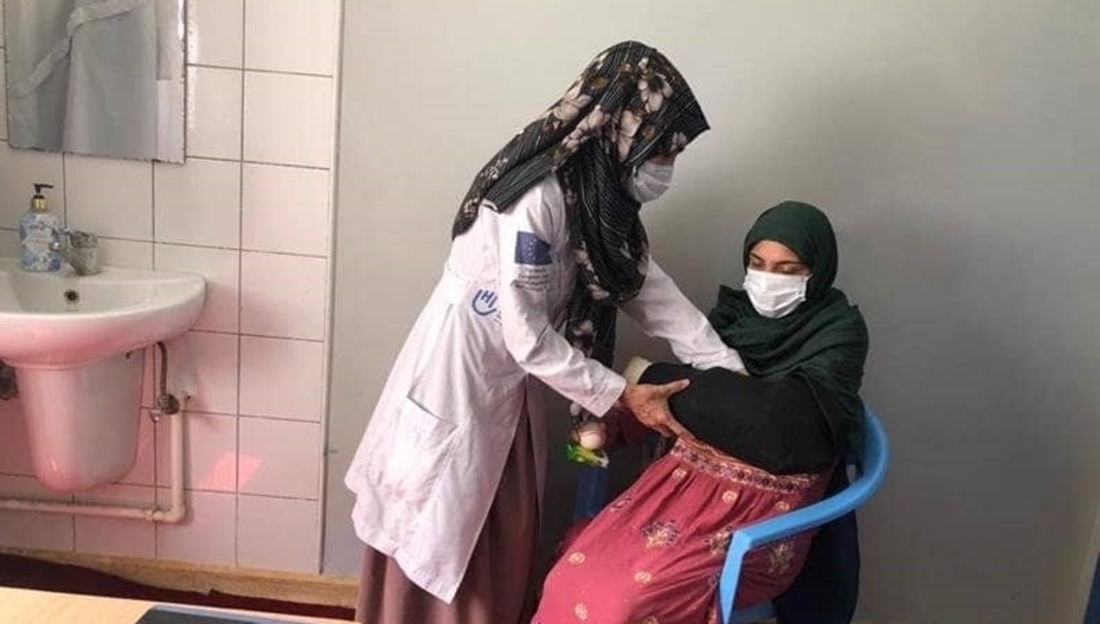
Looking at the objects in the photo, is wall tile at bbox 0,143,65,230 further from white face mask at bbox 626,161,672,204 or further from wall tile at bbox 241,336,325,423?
white face mask at bbox 626,161,672,204

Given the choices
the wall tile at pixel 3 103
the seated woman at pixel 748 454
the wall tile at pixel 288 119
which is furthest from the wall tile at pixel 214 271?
the seated woman at pixel 748 454

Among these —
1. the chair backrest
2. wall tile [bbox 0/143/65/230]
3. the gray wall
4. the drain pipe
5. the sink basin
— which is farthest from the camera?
the drain pipe

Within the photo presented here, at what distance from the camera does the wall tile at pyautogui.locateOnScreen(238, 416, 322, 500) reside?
6.42ft

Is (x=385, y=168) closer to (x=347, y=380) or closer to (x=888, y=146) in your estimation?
(x=347, y=380)

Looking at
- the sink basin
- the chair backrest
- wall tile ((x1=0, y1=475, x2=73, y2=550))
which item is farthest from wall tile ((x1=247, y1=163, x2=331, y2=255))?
the chair backrest

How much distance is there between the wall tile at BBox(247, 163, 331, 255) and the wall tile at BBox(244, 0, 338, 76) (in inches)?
8.2

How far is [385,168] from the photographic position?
178 cm

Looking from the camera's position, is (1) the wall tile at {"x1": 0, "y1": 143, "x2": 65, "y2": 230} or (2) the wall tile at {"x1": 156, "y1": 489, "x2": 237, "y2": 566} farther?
(2) the wall tile at {"x1": 156, "y1": 489, "x2": 237, "y2": 566}

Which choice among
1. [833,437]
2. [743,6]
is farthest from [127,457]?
[743,6]

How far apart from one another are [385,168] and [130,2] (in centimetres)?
59

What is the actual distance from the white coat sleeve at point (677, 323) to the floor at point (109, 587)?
0.97 m

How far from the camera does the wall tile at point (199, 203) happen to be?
1.82 metres

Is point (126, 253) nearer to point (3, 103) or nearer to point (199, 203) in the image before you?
point (199, 203)

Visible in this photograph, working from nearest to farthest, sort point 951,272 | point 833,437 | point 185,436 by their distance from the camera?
1. point 833,437
2. point 951,272
3. point 185,436
